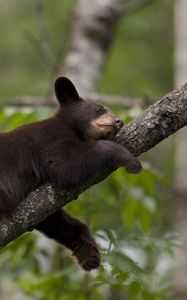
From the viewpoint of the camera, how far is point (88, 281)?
7.12 m

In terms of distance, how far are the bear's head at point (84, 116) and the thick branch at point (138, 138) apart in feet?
2.15

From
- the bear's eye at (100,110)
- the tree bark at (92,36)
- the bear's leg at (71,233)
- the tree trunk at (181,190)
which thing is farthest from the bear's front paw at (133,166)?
the tree bark at (92,36)

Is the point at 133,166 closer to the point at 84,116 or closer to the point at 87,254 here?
the point at 84,116

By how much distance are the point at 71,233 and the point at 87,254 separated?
228mm

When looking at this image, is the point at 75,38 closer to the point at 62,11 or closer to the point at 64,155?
the point at 64,155

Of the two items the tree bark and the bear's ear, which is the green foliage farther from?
the tree bark

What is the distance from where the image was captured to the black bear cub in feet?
18.2

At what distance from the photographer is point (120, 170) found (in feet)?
23.4

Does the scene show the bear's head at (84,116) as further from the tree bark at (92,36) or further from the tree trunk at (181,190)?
the tree bark at (92,36)

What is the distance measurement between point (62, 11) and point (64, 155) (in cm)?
1017

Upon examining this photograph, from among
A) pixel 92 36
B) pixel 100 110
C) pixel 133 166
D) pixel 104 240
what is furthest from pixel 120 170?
pixel 92 36

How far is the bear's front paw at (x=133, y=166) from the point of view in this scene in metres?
5.48

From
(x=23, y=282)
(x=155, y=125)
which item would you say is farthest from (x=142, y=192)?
(x=155, y=125)

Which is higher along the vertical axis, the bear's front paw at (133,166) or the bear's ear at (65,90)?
the bear's ear at (65,90)
